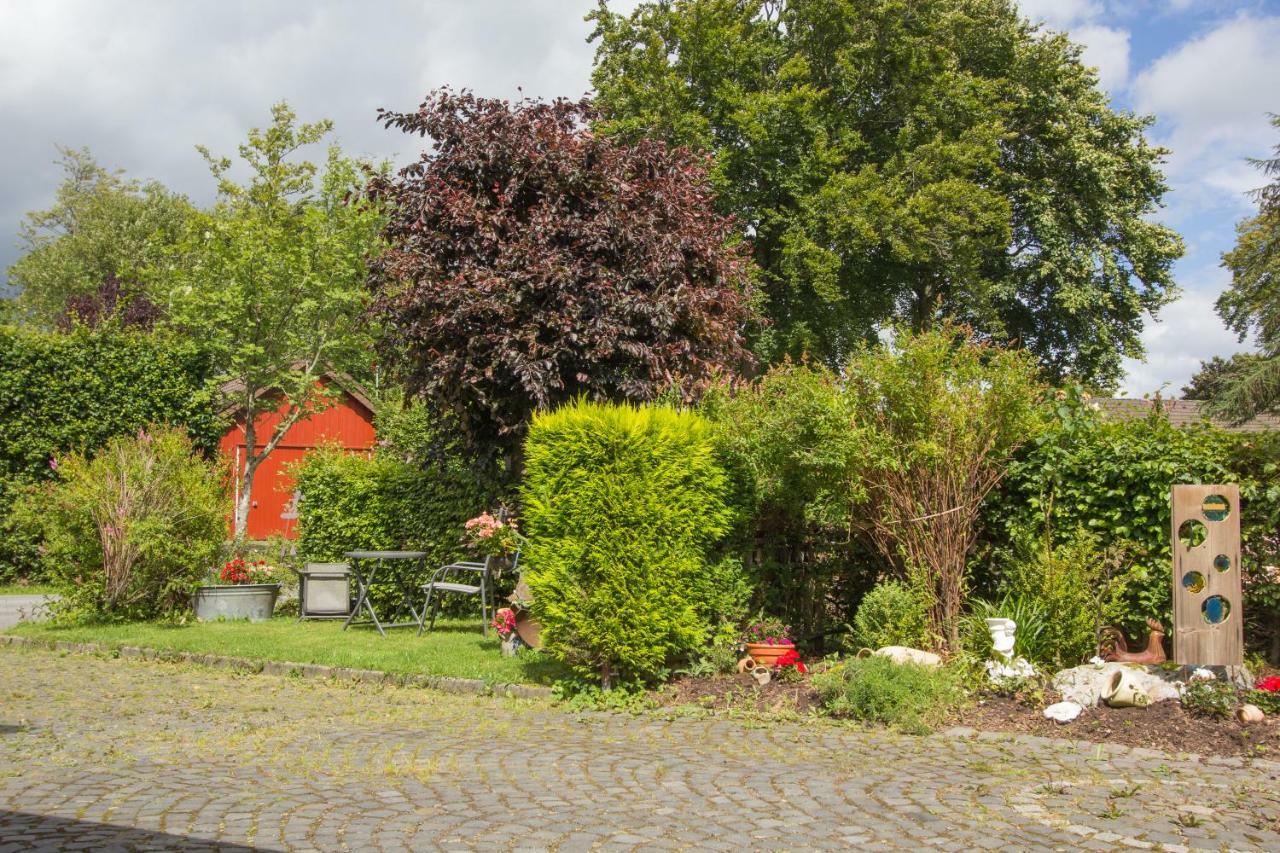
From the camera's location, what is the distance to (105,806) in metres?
5.21

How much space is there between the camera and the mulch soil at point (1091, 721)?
659 centimetres

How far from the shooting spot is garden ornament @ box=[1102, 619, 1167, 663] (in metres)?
8.08

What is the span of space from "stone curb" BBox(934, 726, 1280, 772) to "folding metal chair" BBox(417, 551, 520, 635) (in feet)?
18.5

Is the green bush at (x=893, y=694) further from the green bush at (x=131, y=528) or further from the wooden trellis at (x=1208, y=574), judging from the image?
the green bush at (x=131, y=528)

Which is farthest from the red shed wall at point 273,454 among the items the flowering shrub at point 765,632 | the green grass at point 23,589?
the flowering shrub at point 765,632

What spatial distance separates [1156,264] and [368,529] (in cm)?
2308

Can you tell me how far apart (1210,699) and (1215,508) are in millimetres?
1487

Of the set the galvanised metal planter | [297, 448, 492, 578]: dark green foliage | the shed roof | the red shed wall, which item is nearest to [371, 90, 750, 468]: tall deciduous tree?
[297, 448, 492, 578]: dark green foliage

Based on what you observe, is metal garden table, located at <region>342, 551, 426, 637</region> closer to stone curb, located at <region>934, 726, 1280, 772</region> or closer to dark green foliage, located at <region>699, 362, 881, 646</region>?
dark green foliage, located at <region>699, 362, 881, 646</region>

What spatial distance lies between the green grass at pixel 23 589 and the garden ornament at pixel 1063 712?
16.4 metres

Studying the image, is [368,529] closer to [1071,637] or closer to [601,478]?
[601,478]

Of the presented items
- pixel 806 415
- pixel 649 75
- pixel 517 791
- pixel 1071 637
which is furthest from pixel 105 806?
pixel 649 75

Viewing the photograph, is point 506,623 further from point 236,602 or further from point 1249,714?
point 1249,714

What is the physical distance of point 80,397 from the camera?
64.5ft
